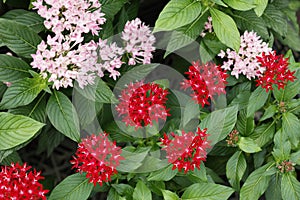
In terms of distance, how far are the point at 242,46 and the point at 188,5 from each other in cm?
20

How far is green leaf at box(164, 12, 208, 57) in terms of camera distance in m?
1.25

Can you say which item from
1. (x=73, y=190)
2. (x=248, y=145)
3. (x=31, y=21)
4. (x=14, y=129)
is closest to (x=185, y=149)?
(x=248, y=145)

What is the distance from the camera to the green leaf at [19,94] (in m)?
1.13

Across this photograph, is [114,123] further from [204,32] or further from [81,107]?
[204,32]

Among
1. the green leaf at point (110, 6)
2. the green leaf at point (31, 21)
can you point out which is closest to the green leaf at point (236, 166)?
the green leaf at point (110, 6)

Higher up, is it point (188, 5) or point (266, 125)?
point (188, 5)

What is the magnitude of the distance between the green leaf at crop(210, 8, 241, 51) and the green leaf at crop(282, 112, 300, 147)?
25 cm

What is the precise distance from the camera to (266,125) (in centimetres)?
133

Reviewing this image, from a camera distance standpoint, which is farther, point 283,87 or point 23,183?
point 283,87

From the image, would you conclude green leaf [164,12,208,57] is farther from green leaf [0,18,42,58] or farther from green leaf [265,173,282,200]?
green leaf [265,173,282,200]

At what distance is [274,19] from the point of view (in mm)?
1450

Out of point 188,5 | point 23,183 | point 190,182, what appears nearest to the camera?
point 23,183

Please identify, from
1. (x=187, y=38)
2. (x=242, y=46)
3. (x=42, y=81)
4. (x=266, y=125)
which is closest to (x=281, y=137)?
(x=266, y=125)

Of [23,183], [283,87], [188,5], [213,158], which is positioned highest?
[188,5]
